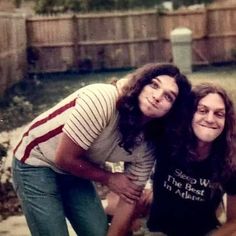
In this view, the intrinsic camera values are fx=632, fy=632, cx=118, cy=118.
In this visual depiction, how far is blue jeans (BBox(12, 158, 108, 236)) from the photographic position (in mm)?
2996

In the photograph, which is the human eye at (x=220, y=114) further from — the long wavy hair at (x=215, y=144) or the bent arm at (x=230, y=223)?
the bent arm at (x=230, y=223)

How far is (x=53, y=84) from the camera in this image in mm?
15359

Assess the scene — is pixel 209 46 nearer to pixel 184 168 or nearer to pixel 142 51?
pixel 142 51

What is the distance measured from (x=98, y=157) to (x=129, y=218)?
40 cm

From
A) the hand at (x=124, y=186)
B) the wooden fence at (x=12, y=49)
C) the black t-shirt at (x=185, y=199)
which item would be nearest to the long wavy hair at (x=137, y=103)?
the hand at (x=124, y=186)

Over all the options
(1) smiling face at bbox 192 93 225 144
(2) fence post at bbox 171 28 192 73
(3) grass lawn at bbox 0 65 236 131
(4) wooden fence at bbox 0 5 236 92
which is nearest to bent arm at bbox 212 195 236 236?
(1) smiling face at bbox 192 93 225 144

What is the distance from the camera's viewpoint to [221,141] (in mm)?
3064

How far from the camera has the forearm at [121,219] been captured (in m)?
3.16

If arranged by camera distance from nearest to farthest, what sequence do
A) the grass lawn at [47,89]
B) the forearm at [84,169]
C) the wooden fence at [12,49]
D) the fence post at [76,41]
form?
the forearm at [84,169] < the grass lawn at [47,89] < the wooden fence at [12,49] < the fence post at [76,41]

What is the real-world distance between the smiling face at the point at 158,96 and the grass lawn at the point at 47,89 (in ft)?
17.4

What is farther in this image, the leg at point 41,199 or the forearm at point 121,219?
the forearm at point 121,219

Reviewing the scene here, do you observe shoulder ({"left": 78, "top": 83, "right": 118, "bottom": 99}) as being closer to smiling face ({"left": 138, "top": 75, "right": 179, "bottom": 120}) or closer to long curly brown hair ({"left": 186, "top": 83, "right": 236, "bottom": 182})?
smiling face ({"left": 138, "top": 75, "right": 179, "bottom": 120})

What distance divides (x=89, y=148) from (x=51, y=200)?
33cm

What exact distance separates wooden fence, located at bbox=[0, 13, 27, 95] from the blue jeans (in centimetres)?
932
